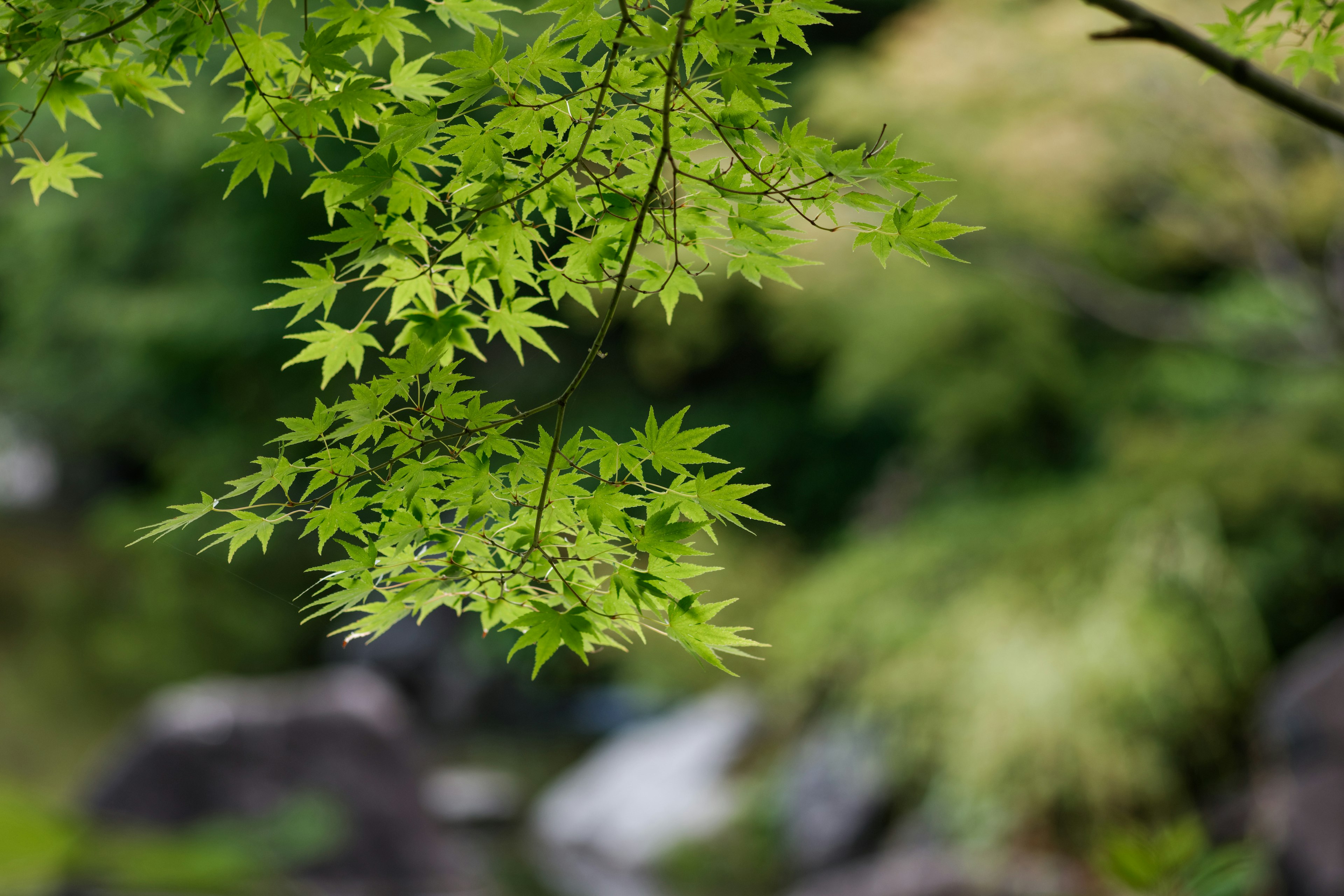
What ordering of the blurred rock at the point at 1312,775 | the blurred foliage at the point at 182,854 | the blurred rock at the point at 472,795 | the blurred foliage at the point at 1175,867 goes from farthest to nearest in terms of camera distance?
the blurred rock at the point at 472,795, the blurred foliage at the point at 182,854, the blurred rock at the point at 1312,775, the blurred foliage at the point at 1175,867

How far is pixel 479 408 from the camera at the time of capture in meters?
0.88

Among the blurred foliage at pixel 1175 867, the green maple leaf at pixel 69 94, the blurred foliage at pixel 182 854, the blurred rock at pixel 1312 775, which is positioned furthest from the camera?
the blurred foliage at pixel 182 854

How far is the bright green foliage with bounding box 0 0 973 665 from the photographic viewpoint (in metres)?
0.85

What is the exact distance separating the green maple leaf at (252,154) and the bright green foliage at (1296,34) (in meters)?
1.08

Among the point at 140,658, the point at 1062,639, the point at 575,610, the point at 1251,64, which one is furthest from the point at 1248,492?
the point at 140,658

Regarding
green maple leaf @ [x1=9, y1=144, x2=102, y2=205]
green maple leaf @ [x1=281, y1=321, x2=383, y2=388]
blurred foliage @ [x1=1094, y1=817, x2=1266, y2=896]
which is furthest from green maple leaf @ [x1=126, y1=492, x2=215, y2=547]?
blurred foliage @ [x1=1094, y1=817, x2=1266, y2=896]

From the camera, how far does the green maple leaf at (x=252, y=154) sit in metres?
0.92

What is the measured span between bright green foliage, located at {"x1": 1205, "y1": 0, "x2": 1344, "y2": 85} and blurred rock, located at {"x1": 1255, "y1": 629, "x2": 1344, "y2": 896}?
97.1 inches

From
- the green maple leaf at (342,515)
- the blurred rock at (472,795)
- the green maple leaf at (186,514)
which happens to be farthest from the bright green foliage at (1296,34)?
the blurred rock at (472,795)

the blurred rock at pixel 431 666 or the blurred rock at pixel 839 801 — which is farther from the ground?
the blurred rock at pixel 839 801

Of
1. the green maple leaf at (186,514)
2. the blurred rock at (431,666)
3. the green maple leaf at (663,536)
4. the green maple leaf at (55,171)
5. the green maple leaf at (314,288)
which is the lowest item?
the blurred rock at (431,666)

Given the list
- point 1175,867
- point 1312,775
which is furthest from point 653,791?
point 1175,867

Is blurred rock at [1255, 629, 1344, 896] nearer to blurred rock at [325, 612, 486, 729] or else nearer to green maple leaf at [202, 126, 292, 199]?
green maple leaf at [202, 126, 292, 199]

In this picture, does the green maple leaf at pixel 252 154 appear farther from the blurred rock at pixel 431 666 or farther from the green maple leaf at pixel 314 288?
the blurred rock at pixel 431 666
